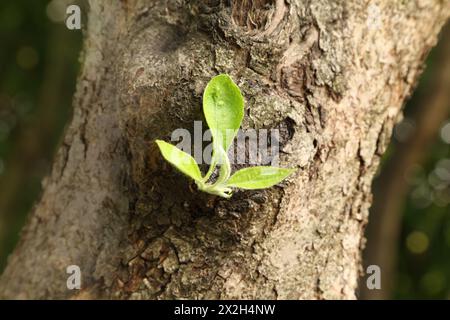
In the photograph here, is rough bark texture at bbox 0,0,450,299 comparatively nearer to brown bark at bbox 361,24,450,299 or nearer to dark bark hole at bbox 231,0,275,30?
dark bark hole at bbox 231,0,275,30

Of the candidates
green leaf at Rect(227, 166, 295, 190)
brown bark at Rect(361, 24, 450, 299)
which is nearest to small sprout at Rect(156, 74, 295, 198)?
green leaf at Rect(227, 166, 295, 190)

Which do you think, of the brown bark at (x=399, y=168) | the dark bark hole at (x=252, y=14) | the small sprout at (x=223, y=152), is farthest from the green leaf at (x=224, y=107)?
the brown bark at (x=399, y=168)

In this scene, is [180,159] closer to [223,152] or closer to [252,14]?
[223,152]

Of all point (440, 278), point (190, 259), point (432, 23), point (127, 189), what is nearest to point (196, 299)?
point (190, 259)

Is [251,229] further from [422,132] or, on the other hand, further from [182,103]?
[422,132]

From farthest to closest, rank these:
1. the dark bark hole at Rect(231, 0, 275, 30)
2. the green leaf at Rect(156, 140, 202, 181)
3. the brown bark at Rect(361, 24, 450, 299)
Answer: the brown bark at Rect(361, 24, 450, 299)
the dark bark hole at Rect(231, 0, 275, 30)
the green leaf at Rect(156, 140, 202, 181)

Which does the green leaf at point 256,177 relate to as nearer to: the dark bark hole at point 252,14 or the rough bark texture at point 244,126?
the rough bark texture at point 244,126
